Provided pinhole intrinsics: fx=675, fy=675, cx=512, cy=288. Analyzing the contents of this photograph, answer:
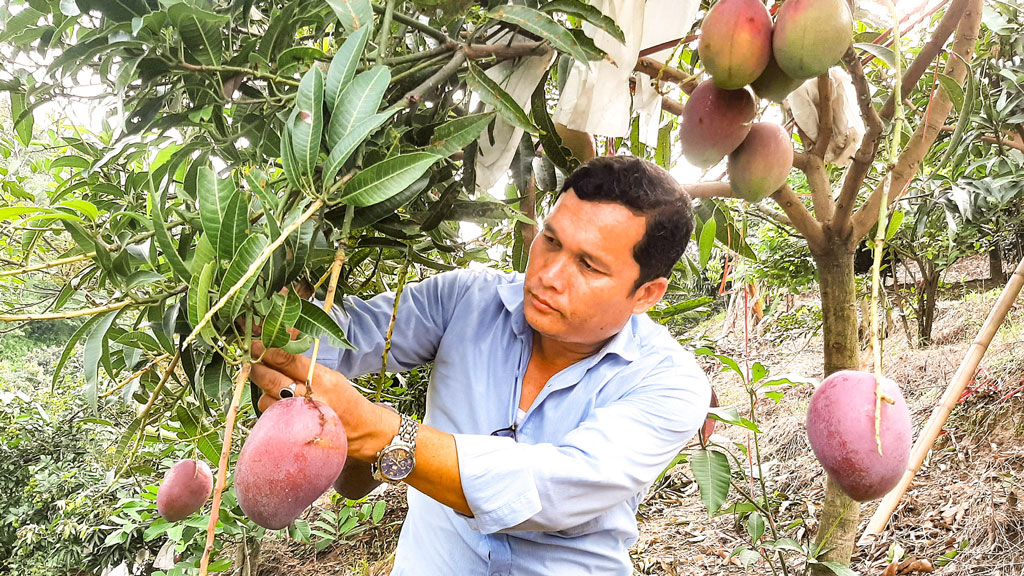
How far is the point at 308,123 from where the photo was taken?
0.63 m

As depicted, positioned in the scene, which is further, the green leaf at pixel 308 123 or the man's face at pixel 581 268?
the man's face at pixel 581 268

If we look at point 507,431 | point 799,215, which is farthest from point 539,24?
point 799,215

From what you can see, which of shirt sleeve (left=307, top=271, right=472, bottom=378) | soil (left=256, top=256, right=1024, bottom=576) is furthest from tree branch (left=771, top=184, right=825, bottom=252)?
shirt sleeve (left=307, top=271, right=472, bottom=378)

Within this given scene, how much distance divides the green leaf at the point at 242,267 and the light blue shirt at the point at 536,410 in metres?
0.39

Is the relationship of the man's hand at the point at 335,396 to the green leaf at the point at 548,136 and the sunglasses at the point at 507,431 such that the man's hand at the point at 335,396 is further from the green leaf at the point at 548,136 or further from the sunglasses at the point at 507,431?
the green leaf at the point at 548,136

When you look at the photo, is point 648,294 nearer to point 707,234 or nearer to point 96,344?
point 707,234

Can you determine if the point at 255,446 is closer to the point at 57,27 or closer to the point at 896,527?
the point at 57,27

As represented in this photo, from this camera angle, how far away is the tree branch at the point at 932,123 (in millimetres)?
1084

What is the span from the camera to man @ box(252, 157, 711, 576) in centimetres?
86

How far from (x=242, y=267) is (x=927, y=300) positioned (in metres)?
4.48

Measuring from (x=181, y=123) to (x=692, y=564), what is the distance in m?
2.40

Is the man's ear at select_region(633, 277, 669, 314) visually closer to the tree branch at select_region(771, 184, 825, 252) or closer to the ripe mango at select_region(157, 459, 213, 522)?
the tree branch at select_region(771, 184, 825, 252)

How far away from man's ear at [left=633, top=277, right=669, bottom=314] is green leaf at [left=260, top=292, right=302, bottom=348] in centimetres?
68

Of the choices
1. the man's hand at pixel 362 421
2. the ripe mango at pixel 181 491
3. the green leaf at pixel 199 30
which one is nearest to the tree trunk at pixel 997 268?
the man's hand at pixel 362 421
